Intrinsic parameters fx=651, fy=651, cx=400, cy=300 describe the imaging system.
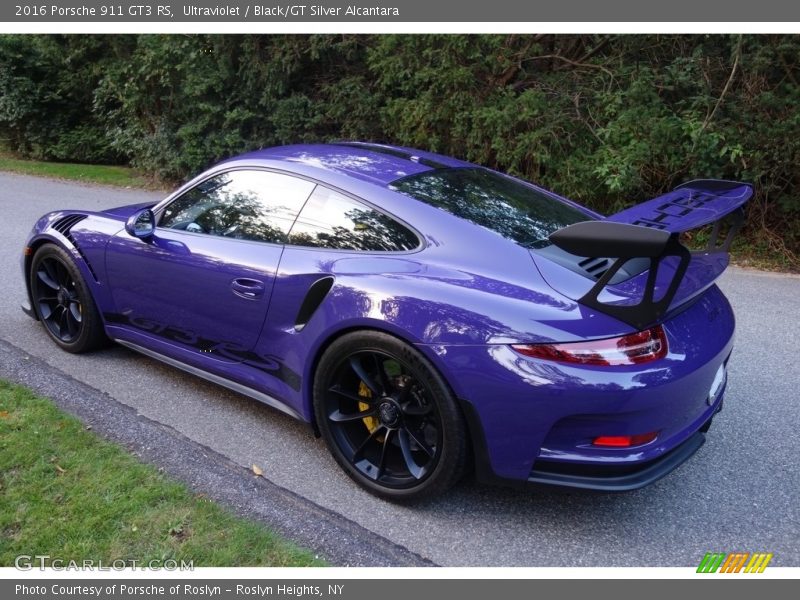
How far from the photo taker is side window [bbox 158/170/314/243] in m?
3.24

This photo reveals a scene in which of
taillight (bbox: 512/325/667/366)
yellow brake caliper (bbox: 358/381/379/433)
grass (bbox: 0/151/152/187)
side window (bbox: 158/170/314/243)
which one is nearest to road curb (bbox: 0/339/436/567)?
yellow brake caliper (bbox: 358/381/379/433)

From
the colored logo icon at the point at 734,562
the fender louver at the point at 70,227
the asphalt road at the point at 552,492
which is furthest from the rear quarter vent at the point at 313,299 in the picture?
the colored logo icon at the point at 734,562

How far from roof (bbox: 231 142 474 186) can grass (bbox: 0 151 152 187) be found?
1065 cm

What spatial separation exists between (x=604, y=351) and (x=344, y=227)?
132cm

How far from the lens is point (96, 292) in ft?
13.1

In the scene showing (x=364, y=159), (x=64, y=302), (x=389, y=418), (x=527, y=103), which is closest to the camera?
(x=389, y=418)

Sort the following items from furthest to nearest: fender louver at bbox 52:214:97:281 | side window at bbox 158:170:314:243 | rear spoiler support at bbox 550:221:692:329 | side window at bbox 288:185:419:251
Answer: fender louver at bbox 52:214:97:281 → side window at bbox 158:170:314:243 → side window at bbox 288:185:419:251 → rear spoiler support at bbox 550:221:692:329

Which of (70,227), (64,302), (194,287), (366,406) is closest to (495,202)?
(366,406)

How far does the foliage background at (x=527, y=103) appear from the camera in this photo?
709cm

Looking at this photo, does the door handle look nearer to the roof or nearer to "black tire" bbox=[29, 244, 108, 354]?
the roof

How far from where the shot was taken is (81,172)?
14.5 meters

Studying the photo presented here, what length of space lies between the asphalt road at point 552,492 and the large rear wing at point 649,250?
75 centimetres

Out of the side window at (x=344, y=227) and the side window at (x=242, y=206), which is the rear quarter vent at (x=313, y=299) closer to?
the side window at (x=344, y=227)

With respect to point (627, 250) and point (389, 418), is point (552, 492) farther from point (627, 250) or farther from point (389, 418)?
point (627, 250)
